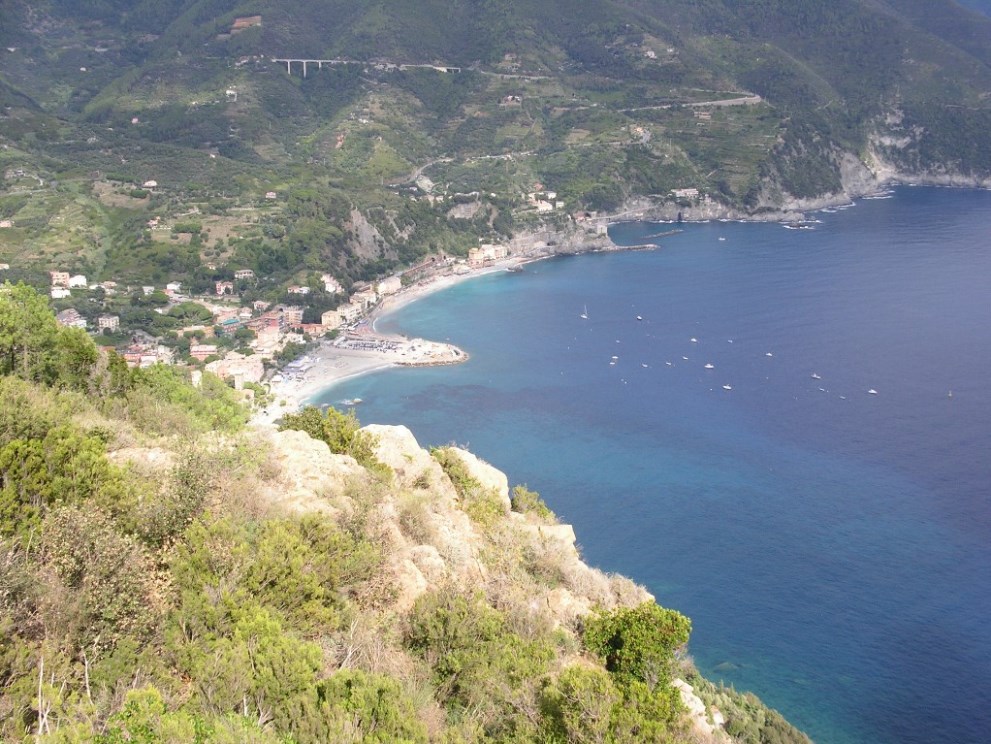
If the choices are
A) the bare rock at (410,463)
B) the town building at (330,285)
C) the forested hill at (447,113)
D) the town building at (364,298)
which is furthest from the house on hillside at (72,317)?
the bare rock at (410,463)

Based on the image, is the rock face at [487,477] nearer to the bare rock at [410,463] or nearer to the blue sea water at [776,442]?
the bare rock at [410,463]

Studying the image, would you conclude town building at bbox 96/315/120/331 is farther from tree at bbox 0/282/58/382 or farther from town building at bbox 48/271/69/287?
tree at bbox 0/282/58/382

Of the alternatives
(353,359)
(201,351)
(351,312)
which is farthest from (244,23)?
(201,351)

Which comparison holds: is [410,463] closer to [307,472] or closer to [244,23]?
[307,472]

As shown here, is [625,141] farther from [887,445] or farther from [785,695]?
[785,695]

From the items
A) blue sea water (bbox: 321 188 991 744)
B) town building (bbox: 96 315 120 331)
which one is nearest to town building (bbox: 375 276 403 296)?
blue sea water (bbox: 321 188 991 744)

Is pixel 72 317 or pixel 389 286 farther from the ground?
pixel 72 317
